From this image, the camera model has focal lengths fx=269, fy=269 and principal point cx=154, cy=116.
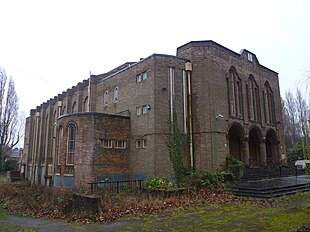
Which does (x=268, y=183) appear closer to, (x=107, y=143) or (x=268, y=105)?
(x=107, y=143)

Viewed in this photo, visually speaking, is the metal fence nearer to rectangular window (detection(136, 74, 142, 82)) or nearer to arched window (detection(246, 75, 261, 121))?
rectangular window (detection(136, 74, 142, 82))

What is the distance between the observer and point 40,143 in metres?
34.1

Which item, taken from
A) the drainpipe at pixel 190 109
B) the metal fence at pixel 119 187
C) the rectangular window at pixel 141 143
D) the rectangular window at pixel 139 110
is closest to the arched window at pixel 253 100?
the drainpipe at pixel 190 109

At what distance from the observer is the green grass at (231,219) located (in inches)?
285

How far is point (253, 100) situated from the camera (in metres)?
23.7

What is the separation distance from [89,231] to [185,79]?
45.5ft

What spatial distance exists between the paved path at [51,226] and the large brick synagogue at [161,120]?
770 centimetres

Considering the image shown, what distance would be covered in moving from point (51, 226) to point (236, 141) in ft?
54.9

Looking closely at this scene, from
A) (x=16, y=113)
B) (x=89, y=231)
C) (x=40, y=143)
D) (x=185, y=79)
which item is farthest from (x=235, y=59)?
(x=16, y=113)

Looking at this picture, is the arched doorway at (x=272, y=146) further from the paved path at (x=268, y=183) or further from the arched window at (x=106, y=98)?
the arched window at (x=106, y=98)

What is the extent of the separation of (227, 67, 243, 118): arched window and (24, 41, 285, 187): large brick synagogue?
0.08 meters

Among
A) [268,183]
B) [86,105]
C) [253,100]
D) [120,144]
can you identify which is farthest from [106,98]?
[268,183]

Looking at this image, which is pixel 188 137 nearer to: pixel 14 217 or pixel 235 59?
pixel 235 59

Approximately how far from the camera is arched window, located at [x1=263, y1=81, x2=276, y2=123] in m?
25.1
